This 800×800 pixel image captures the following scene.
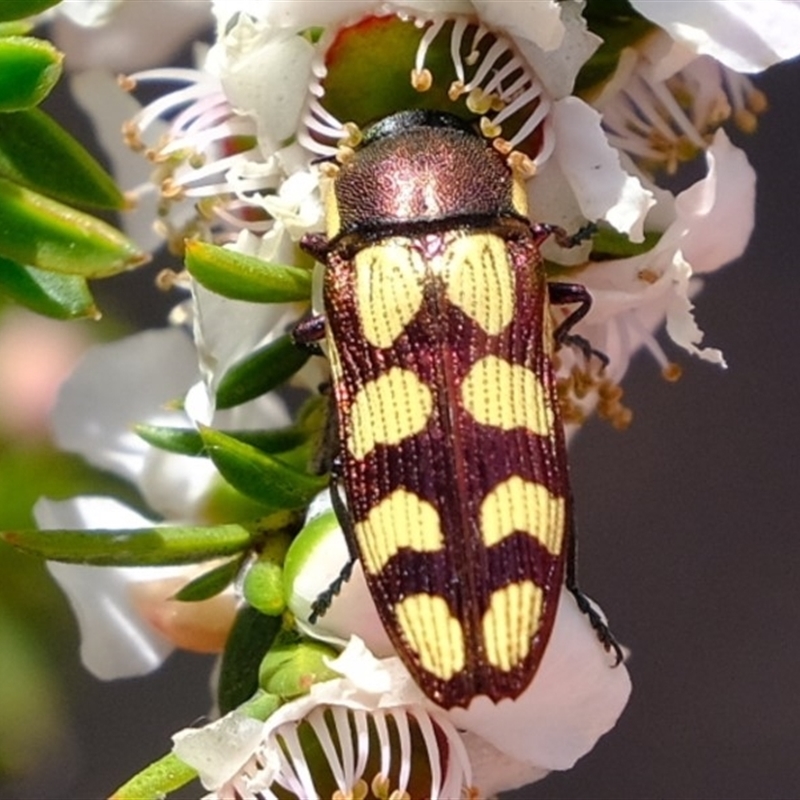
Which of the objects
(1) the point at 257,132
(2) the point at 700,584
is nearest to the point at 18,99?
(1) the point at 257,132

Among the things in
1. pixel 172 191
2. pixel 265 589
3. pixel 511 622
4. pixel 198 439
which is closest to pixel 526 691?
pixel 511 622

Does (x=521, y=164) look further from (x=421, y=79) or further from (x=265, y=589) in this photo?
(x=265, y=589)

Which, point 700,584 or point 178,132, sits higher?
point 178,132

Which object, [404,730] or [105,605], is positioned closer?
[404,730]

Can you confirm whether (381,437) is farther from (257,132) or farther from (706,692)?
(706,692)

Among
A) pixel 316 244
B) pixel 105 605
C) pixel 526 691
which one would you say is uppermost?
pixel 316 244

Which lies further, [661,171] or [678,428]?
[678,428]

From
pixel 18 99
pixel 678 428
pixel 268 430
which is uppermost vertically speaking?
pixel 18 99

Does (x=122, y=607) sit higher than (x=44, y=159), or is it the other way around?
(x=44, y=159)
